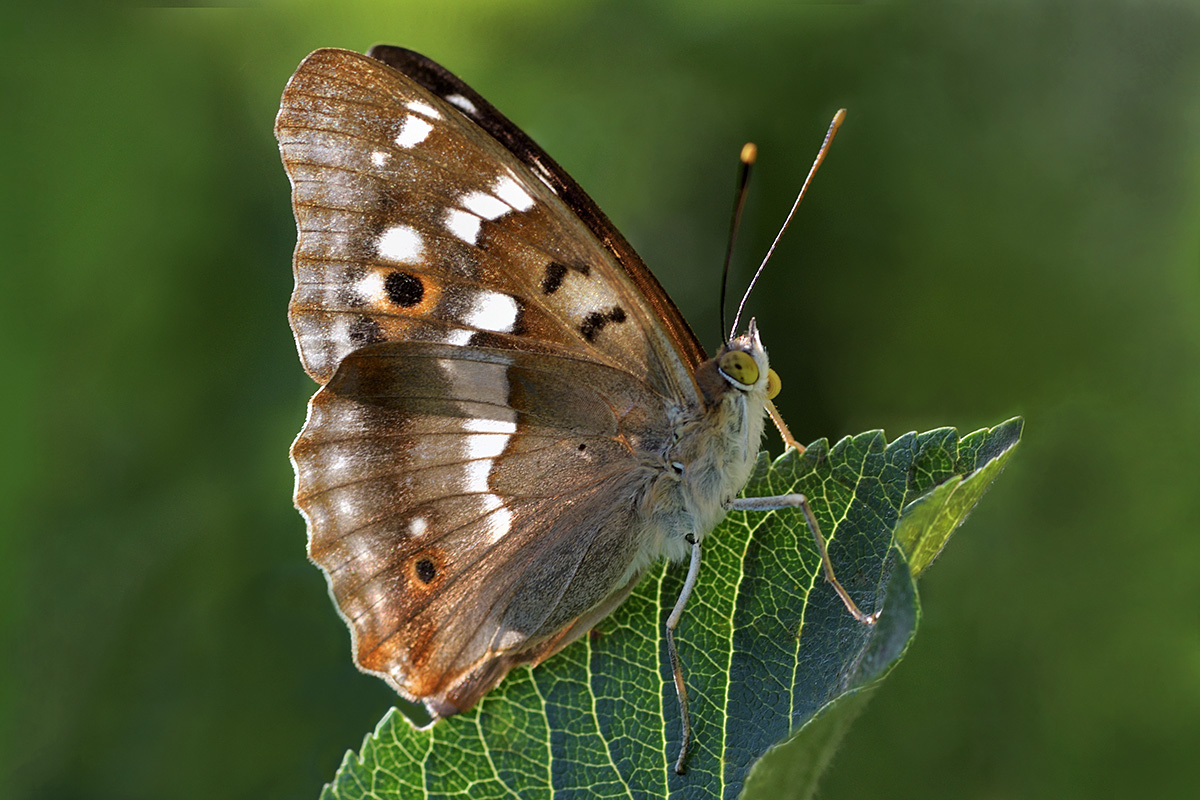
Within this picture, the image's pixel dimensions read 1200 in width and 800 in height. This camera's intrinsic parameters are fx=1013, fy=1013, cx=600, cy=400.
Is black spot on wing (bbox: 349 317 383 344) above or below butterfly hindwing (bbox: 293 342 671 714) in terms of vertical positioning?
above

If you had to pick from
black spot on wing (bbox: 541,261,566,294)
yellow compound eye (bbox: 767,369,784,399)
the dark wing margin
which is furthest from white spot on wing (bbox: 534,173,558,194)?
yellow compound eye (bbox: 767,369,784,399)

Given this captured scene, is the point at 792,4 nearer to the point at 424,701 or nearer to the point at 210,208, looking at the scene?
the point at 210,208

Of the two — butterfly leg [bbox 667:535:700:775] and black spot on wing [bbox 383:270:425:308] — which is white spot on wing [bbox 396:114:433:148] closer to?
black spot on wing [bbox 383:270:425:308]

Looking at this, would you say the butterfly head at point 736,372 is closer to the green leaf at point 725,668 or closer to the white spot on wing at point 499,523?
the green leaf at point 725,668

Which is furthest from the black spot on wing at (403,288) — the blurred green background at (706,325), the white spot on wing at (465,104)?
the blurred green background at (706,325)

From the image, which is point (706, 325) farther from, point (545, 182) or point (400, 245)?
point (400, 245)

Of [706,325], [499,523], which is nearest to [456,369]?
[499,523]
